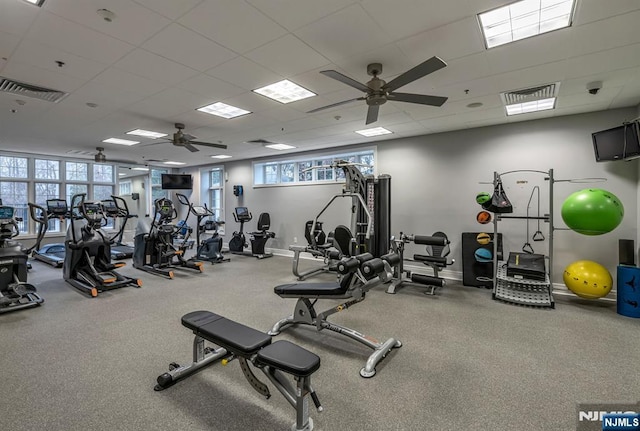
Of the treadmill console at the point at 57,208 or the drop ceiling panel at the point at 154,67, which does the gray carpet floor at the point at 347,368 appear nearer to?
the drop ceiling panel at the point at 154,67

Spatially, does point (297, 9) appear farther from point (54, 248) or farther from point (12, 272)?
point (54, 248)

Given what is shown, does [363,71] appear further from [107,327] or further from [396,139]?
[107,327]

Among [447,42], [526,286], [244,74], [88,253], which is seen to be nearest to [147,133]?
[88,253]

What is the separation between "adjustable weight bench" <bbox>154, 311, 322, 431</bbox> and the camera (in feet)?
5.48

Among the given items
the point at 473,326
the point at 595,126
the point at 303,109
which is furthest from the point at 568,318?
the point at 303,109

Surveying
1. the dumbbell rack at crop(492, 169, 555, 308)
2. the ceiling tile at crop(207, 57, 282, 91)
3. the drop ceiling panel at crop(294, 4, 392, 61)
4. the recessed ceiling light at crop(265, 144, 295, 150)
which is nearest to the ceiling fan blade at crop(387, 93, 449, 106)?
the drop ceiling panel at crop(294, 4, 392, 61)

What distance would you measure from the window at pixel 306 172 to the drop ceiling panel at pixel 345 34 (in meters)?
3.96

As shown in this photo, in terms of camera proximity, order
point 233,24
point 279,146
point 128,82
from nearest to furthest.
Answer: point 233,24, point 128,82, point 279,146

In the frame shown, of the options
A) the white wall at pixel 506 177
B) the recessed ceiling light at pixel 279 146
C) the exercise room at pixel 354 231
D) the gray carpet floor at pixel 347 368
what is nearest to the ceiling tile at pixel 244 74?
the exercise room at pixel 354 231

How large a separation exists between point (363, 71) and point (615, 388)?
3.54 m

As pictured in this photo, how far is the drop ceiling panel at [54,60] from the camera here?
8.91ft

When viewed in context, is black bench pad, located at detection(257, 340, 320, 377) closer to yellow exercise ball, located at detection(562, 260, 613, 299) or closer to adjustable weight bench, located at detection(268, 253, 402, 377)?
adjustable weight bench, located at detection(268, 253, 402, 377)

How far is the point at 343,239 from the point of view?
4.68m

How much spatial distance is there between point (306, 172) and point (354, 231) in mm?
3660
